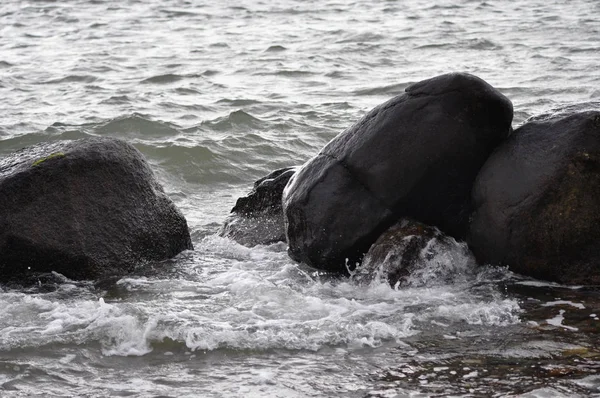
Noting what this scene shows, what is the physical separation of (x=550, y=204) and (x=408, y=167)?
38.5 inches

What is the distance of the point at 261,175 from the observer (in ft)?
32.4

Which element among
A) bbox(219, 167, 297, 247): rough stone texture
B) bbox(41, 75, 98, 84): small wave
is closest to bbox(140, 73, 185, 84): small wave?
bbox(41, 75, 98, 84): small wave

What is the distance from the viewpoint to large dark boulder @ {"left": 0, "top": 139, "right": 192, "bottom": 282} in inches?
238

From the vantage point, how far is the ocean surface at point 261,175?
15.2ft

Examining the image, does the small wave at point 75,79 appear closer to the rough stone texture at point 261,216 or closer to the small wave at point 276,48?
the small wave at point 276,48

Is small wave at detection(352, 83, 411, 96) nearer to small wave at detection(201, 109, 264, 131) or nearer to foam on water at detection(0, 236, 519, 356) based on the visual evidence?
small wave at detection(201, 109, 264, 131)

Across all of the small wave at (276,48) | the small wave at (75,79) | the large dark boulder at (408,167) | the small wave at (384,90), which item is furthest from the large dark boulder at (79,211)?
the small wave at (276,48)

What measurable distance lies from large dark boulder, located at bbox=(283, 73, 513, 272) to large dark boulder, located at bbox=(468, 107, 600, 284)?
10.5 inches

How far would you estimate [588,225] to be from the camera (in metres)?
5.71

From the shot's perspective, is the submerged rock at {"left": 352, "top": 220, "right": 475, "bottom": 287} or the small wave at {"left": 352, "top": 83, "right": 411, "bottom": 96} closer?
the submerged rock at {"left": 352, "top": 220, "right": 475, "bottom": 287}

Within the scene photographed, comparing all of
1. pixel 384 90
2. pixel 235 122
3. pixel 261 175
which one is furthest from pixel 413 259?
pixel 384 90

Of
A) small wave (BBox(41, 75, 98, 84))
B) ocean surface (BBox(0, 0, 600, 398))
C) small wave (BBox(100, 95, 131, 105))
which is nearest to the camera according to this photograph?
A: ocean surface (BBox(0, 0, 600, 398))

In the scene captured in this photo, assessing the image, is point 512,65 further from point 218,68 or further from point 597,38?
point 218,68

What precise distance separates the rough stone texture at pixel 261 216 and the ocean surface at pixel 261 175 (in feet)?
0.59
